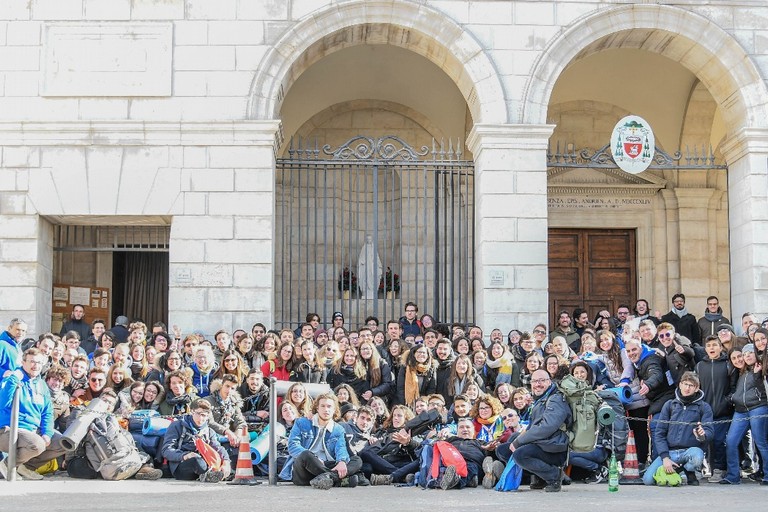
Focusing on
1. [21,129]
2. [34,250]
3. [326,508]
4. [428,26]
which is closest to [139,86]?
[21,129]

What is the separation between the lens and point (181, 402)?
12727 mm

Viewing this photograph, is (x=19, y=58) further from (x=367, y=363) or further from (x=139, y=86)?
(x=367, y=363)

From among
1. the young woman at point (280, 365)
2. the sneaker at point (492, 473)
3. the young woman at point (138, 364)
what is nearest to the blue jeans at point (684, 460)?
the sneaker at point (492, 473)

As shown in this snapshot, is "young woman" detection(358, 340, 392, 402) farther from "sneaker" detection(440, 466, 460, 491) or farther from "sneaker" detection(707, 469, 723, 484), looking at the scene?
"sneaker" detection(707, 469, 723, 484)

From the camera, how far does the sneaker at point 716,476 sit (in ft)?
40.4

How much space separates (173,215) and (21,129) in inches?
103

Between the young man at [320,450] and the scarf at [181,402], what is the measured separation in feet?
5.27

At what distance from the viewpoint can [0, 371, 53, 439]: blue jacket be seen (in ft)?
37.9

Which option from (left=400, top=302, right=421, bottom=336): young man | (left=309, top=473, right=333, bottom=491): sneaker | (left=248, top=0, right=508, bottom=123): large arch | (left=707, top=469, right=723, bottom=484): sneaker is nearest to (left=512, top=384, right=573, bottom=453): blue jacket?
(left=309, top=473, right=333, bottom=491): sneaker

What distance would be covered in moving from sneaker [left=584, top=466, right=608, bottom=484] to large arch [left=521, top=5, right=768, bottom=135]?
6628mm

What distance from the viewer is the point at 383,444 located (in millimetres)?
12250

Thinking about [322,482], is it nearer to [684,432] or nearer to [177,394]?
[177,394]

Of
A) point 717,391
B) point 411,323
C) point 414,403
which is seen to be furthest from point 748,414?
point 411,323

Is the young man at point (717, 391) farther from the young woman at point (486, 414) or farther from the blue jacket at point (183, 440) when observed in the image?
the blue jacket at point (183, 440)
